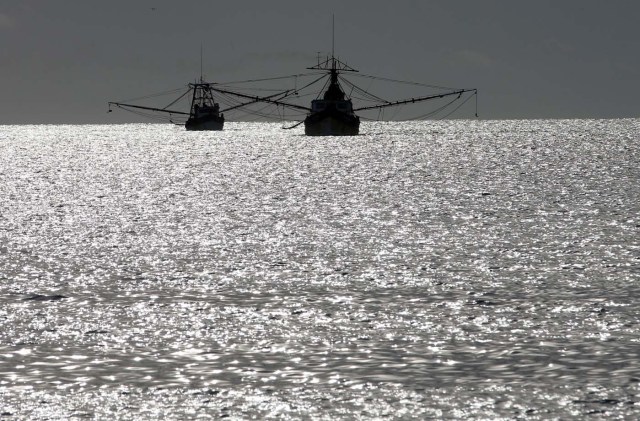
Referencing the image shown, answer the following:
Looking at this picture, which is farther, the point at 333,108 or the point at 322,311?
the point at 333,108

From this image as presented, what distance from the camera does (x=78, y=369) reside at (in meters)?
22.2

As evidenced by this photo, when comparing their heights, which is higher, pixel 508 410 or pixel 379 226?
pixel 379 226

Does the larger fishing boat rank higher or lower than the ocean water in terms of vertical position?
higher

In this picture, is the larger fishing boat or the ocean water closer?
the ocean water

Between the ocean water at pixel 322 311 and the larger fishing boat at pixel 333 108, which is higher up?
the larger fishing boat at pixel 333 108

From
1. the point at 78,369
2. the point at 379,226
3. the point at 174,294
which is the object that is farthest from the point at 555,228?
the point at 78,369

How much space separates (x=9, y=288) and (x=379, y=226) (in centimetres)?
2498

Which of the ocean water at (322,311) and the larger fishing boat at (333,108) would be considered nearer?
the ocean water at (322,311)

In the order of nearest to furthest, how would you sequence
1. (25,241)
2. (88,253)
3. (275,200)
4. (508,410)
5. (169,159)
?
(508,410) < (88,253) < (25,241) < (275,200) < (169,159)

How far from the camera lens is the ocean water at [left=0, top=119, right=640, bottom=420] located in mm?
19891

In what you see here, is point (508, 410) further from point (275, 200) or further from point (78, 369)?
point (275, 200)

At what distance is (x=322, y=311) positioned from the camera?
29.3 metres

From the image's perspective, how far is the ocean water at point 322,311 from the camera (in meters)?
19.9

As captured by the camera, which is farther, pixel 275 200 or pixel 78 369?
pixel 275 200
